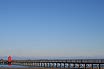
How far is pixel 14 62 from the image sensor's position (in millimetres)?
93250

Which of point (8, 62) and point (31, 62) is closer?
point (31, 62)

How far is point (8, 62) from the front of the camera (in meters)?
94.3

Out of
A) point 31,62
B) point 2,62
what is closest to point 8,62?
point 2,62

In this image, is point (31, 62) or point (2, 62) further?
point (2, 62)

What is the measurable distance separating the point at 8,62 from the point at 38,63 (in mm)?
12782

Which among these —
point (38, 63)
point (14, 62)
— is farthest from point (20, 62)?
point (38, 63)

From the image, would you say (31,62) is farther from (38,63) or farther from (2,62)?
(2,62)

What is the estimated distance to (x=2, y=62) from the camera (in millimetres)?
95000

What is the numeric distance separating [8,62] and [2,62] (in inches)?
101

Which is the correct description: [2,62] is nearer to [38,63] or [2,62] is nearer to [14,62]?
[14,62]

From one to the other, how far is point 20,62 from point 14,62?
230cm

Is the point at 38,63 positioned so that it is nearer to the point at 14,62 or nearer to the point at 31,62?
the point at 31,62

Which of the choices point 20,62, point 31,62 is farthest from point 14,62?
point 31,62

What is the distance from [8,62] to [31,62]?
11059 millimetres
